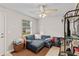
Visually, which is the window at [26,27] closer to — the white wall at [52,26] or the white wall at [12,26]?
the white wall at [12,26]

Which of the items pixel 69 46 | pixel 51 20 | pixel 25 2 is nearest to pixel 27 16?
pixel 25 2

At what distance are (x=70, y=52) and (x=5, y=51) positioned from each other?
933mm

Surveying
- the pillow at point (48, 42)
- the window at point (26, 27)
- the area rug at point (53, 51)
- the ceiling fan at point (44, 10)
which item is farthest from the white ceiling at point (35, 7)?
the area rug at point (53, 51)

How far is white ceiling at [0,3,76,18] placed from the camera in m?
1.73

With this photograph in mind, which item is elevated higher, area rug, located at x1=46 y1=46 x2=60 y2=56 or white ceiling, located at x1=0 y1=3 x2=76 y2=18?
white ceiling, located at x1=0 y1=3 x2=76 y2=18

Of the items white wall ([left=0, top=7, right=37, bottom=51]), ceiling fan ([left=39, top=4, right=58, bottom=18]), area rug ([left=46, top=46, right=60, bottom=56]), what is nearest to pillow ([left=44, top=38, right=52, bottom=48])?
area rug ([left=46, top=46, right=60, bottom=56])

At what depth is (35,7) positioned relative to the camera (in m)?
1.76

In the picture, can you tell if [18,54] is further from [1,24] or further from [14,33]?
[1,24]

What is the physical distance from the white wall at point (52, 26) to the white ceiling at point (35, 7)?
0.29ft

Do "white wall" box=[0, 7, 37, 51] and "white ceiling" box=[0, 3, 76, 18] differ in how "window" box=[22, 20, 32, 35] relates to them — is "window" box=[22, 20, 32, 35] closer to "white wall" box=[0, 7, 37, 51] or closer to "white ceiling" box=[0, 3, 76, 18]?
"white wall" box=[0, 7, 37, 51]

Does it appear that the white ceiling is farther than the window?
No

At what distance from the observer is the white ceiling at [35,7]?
1.73m

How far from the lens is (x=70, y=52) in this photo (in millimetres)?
1755

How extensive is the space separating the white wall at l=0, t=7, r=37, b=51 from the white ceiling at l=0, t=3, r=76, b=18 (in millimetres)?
73
